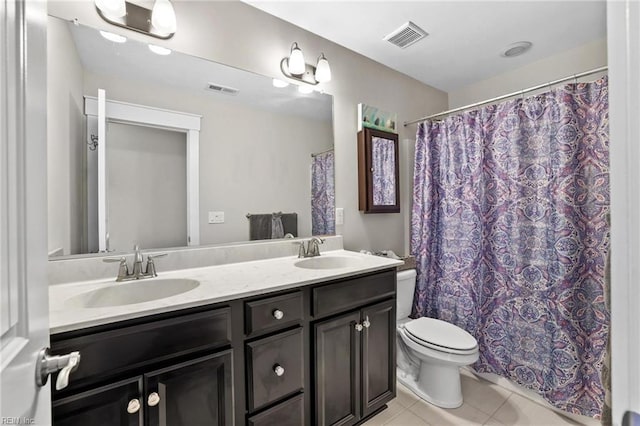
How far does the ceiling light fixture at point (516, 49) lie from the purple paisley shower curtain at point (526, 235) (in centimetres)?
49

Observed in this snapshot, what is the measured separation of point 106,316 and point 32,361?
399mm

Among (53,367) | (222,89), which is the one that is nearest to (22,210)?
(53,367)

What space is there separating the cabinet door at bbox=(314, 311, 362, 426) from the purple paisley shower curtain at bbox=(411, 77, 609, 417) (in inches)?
44.3

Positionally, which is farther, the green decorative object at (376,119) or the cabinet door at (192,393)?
the green decorative object at (376,119)

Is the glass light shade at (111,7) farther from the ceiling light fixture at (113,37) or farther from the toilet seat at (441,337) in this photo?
the toilet seat at (441,337)

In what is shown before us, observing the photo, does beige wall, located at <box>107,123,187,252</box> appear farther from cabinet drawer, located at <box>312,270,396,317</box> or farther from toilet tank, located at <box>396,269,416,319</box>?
toilet tank, located at <box>396,269,416,319</box>

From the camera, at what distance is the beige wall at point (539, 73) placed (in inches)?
76.9

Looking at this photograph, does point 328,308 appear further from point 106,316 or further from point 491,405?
point 491,405

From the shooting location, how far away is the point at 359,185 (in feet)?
7.16

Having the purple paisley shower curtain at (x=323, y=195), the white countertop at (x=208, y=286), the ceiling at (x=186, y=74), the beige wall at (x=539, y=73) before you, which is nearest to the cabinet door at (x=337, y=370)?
the white countertop at (x=208, y=286)

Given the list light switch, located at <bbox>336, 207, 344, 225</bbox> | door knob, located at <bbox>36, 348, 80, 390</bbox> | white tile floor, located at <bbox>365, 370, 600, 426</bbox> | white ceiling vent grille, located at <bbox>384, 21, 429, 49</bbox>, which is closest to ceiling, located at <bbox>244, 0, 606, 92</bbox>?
white ceiling vent grille, located at <bbox>384, 21, 429, 49</bbox>

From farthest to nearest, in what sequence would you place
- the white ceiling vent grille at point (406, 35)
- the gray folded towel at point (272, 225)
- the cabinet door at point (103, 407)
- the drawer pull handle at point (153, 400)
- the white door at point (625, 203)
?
the white ceiling vent grille at point (406, 35)
the gray folded towel at point (272, 225)
the drawer pull handle at point (153, 400)
the cabinet door at point (103, 407)
the white door at point (625, 203)

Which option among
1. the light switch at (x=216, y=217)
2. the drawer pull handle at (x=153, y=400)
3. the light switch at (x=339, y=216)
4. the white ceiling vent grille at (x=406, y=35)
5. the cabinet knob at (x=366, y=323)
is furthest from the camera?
the light switch at (x=339, y=216)

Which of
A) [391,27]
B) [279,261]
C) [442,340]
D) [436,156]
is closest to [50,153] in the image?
[279,261]
